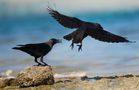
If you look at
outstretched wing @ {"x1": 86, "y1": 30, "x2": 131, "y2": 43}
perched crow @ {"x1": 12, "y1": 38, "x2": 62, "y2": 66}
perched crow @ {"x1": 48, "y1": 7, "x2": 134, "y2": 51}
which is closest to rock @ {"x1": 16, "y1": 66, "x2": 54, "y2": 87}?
perched crow @ {"x1": 12, "y1": 38, "x2": 62, "y2": 66}

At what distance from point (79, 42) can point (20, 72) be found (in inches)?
121

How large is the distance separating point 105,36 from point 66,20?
2070 millimetres

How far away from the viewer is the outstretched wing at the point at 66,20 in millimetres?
20500

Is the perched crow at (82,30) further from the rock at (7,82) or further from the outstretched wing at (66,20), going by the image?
the rock at (7,82)

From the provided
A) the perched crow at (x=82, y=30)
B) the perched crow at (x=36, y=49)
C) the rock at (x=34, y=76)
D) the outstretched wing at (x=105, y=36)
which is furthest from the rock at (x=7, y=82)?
the outstretched wing at (x=105, y=36)

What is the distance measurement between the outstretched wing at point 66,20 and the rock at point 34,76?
2.48m

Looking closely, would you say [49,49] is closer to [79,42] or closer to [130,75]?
[79,42]

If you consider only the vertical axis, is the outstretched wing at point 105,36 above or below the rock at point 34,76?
above

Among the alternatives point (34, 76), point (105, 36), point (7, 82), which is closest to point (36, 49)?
point (34, 76)

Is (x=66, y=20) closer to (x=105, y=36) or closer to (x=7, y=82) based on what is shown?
(x=105, y=36)

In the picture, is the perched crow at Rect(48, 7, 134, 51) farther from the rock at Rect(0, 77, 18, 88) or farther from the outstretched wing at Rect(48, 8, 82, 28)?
the rock at Rect(0, 77, 18, 88)

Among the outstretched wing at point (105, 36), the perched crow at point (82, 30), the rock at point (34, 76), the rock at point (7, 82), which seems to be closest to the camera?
the perched crow at point (82, 30)

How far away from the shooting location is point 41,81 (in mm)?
19359

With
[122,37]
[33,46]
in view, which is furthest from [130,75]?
[33,46]
